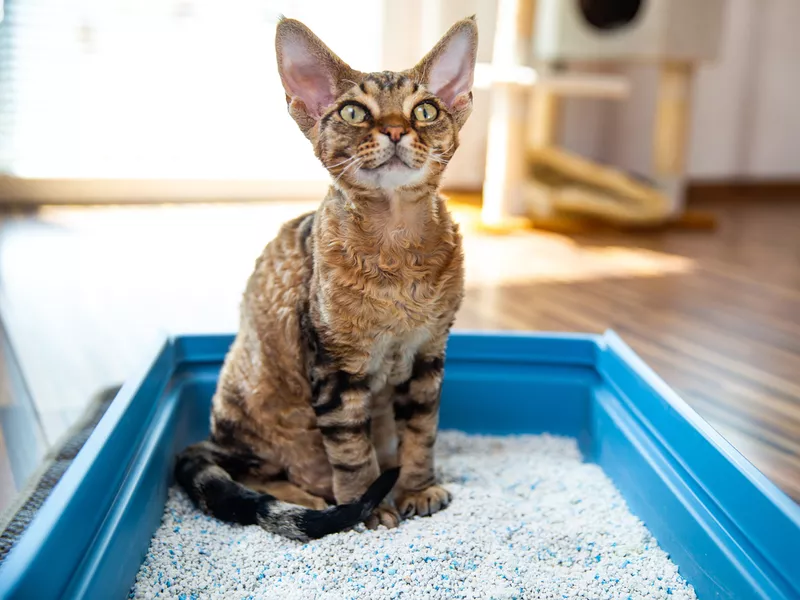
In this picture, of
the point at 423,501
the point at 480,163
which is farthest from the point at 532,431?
the point at 480,163

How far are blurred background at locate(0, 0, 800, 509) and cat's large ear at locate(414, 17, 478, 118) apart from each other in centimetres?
101

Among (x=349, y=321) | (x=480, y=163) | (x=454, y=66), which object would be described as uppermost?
(x=454, y=66)

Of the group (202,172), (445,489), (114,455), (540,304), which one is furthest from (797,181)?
(114,455)

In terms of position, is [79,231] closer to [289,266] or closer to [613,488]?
[289,266]

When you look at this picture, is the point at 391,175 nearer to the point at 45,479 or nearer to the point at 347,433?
the point at 347,433

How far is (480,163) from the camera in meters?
3.89

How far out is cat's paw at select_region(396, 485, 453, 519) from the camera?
111cm

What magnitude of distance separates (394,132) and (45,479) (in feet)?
2.57

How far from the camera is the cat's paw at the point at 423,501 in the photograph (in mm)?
1107

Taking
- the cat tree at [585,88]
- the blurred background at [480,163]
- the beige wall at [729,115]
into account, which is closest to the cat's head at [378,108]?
the blurred background at [480,163]

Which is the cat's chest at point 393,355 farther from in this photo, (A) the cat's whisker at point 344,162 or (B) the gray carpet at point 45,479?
(B) the gray carpet at point 45,479

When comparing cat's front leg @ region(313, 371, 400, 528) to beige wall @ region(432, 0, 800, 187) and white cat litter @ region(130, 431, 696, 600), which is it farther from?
beige wall @ region(432, 0, 800, 187)

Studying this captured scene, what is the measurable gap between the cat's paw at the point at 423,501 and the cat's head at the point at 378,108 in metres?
0.48

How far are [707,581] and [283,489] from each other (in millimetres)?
597
